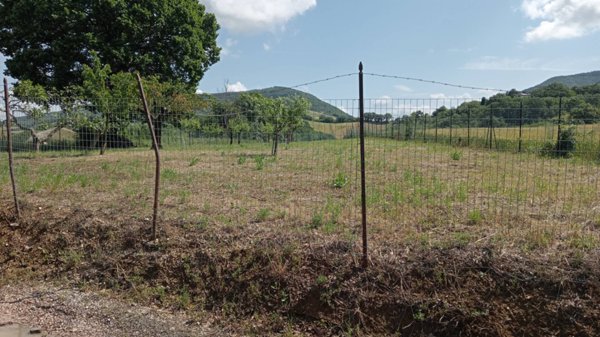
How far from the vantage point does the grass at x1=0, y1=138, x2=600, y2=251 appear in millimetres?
5148

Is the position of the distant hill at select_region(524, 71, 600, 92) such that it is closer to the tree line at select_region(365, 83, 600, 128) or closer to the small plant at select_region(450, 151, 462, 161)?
the tree line at select_region(365, 83, 600, 128)

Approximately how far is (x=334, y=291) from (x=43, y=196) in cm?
618

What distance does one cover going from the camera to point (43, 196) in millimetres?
7438

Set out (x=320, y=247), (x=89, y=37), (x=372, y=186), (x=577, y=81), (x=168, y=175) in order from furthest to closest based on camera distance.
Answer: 1. (x=89, y=37)
2. (x=577, y=81)
3. (x=168, y=175)
4. (x=372, y=186)
5. (x=320, y=247)

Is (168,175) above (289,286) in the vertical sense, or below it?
above

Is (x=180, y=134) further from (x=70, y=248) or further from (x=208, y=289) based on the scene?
(x=208, y=289)

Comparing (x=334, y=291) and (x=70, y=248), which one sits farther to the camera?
(x=70, y=248)

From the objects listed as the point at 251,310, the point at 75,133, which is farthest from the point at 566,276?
the point at 75,133

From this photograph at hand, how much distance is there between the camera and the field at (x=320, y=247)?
3941mm

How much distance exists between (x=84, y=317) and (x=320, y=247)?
2.71m

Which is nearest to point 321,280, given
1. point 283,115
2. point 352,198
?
point 352,198

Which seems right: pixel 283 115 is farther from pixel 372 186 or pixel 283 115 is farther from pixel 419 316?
pixel 419 316

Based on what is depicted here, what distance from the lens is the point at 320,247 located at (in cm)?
473

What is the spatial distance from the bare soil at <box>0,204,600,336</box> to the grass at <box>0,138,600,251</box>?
0.42m
